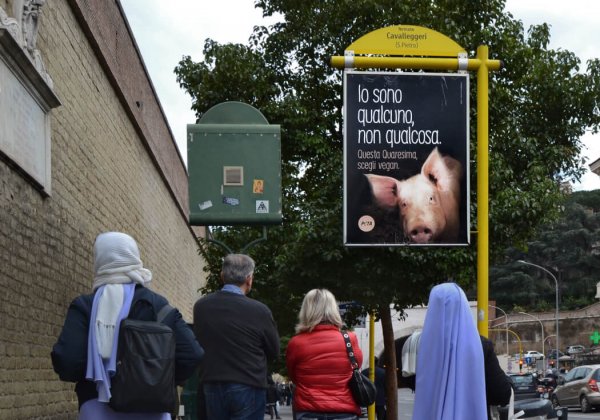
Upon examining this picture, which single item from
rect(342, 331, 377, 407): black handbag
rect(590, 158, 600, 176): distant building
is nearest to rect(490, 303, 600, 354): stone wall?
rect(590, 158, 600, 176): distant building

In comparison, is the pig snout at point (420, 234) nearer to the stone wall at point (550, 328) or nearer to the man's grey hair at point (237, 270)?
the man's grey hair at point (237, 270)

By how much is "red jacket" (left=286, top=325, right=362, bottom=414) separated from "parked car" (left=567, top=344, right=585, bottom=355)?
8005cm

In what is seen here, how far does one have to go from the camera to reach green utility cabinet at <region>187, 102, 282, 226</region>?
46.5 feet

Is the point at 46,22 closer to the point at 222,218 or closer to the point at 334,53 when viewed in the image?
the point at 222,218

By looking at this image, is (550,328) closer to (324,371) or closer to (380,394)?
(380,394)

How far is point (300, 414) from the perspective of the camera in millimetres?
6699

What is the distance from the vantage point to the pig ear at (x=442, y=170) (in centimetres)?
1177

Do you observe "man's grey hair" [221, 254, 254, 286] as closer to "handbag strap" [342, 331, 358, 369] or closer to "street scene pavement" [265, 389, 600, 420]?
"handbag strap" [342, 331, 358, 369]

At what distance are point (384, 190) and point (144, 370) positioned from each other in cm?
725

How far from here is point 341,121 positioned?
19.4 meters

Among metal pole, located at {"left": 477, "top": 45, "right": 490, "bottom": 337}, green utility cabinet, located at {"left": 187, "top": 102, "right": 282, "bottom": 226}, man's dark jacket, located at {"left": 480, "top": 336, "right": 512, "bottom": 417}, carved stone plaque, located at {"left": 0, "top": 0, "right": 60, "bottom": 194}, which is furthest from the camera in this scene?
green utility cabinet, located at {"left": 187, "top": 102, "right": 282, "bottom": 226}

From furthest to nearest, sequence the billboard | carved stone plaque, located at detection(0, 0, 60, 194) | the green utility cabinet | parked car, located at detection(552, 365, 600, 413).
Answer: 1. parked car, located at detection(552, 365, 600, 413)
2. the green utility cabinet
3. the billboard
4. carved stone plaque, located at detection(0, 0, 60, 194)

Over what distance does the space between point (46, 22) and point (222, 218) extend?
199 inches

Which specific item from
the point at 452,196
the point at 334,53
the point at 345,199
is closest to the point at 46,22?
the point at 345,199
